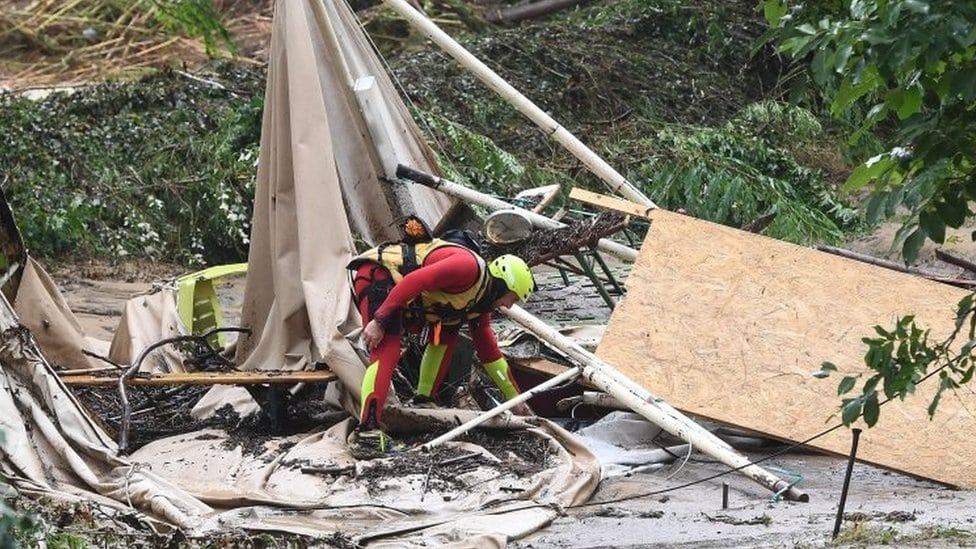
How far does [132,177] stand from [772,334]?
272 inches

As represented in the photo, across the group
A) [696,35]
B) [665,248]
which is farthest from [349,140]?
[696,35]

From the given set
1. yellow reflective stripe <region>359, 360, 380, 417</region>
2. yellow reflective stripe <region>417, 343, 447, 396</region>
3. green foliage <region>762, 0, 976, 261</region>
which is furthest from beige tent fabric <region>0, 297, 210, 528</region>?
green foliage <region>762, 0, 976, 261</region>

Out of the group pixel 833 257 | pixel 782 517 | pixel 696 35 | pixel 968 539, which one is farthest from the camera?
pixel 696 35

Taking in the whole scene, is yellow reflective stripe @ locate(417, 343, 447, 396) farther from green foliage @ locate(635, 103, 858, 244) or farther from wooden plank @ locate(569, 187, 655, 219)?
green foliage @ locate(635, 103, 858, 244)

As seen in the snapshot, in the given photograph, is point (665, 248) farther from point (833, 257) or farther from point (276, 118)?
point (276, 118)

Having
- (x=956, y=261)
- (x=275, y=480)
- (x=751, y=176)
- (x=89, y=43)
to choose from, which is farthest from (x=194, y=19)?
(x=275, y=480)

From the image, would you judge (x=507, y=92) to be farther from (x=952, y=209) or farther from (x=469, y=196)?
(x=952, y=209)

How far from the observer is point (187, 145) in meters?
14.0

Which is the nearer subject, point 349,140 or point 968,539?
point 968,539

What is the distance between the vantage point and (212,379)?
8.05m

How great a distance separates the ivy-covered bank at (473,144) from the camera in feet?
43.3

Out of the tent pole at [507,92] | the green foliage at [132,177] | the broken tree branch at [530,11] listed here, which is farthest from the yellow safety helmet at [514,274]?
the broken tree branch at [530,11]

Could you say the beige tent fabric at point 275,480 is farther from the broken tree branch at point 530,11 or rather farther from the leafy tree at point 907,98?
the broken tree branch at point 530,11

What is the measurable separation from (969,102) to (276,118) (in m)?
5.66
